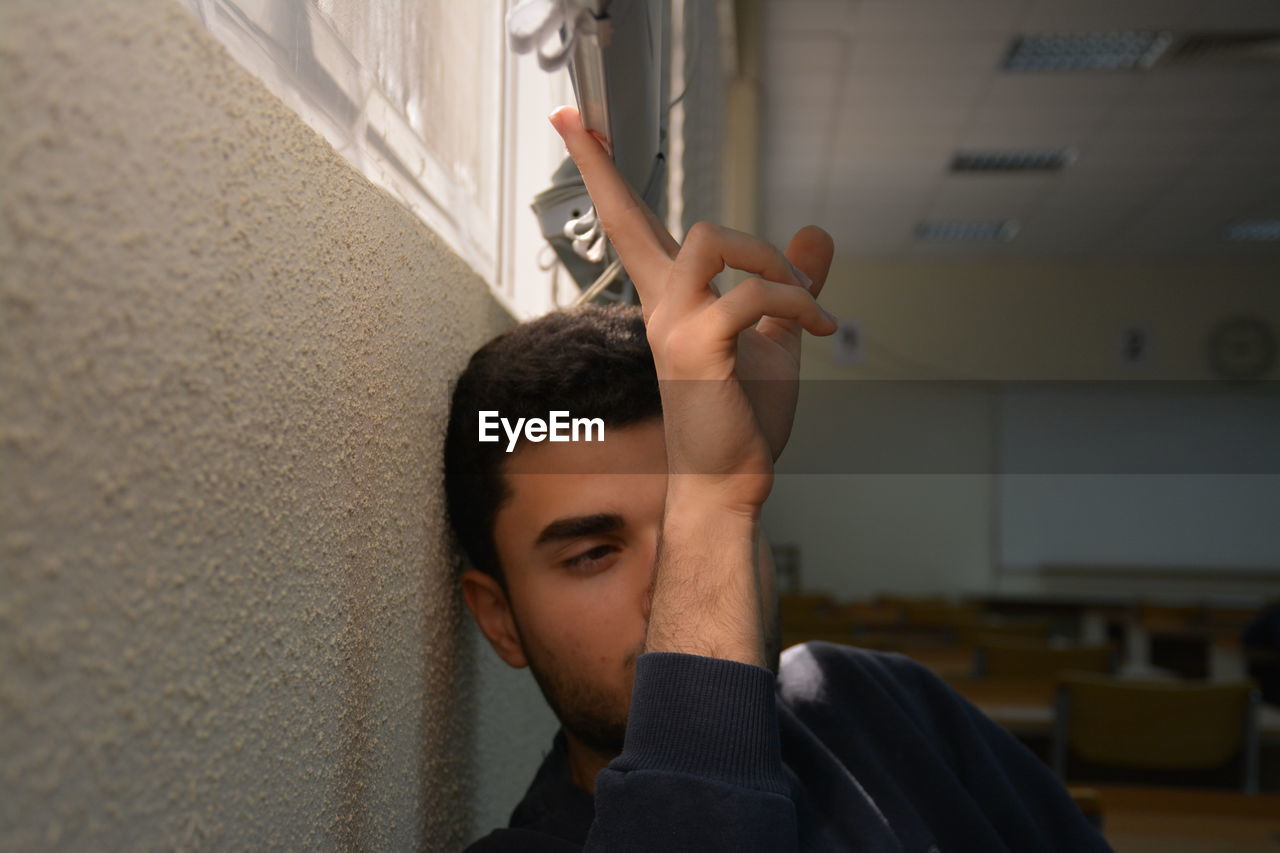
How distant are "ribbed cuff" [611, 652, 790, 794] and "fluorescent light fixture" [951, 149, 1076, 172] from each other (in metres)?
5.63

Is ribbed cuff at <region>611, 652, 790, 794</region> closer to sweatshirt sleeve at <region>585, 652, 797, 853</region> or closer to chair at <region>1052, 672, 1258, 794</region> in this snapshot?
sweatshirt sleeve at <region>585, 652, 797, 853</region>

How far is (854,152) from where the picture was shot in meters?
5.80

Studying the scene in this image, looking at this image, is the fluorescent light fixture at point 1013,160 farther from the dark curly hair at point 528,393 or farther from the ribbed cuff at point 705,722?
the ribbed cuff at point 705,722

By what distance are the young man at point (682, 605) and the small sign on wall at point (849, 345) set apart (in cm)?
636

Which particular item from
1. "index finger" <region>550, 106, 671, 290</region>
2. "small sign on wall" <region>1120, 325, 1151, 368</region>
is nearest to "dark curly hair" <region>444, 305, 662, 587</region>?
"index finger" <region>550, 106, 671, 290</region>

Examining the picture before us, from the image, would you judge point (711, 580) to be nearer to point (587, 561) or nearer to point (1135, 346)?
point (587, 561)

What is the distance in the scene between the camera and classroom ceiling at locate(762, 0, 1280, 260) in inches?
169

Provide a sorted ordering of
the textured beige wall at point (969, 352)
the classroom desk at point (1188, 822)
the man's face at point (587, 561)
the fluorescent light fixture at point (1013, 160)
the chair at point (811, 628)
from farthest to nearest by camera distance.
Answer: the textured beige wall at point (969, 352), the fluorescent light fixture at point (1013, 160), the chair at point (811, 628), the classroom desk at point (1188, 822), the man's face at point (587, 561)

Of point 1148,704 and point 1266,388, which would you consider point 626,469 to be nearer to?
point 1148,704

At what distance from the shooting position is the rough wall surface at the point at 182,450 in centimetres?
33

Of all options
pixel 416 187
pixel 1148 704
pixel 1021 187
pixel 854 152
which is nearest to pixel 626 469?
pixel 416 187

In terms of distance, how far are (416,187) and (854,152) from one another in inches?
211

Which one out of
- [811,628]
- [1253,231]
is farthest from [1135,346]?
[811,628]

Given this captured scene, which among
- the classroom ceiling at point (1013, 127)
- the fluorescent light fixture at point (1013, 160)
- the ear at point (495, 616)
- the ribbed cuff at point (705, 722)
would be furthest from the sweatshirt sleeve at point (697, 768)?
the fluorescent light fixture at point (1013, 160)
